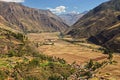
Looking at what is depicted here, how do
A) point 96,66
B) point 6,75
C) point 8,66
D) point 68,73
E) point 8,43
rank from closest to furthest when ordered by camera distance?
point 6,75 → point 8,66 → point 68,73 → point 96,66 → point 8,43

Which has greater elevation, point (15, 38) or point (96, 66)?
point (15, 38)

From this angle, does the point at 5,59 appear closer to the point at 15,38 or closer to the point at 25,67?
the point at 25,67

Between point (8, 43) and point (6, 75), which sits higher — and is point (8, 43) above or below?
above

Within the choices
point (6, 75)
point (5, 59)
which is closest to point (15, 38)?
point (5, 59)

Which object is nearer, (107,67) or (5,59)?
(5,59)

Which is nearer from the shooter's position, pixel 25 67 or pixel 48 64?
pixel 25 67

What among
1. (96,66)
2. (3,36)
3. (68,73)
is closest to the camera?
(68,73)

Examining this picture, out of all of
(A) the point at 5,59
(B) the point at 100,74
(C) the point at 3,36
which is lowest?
(B) the point at 100,74

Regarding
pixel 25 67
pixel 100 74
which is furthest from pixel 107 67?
pixel 25 67

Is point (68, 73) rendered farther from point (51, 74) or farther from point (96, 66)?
point (96, 66)
